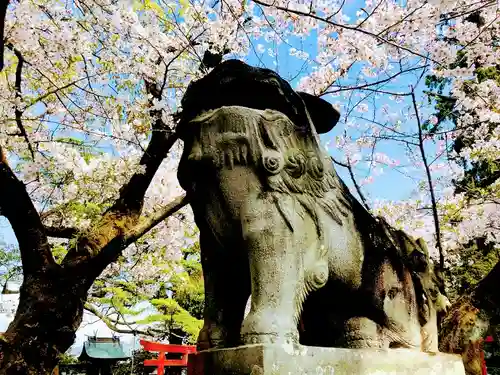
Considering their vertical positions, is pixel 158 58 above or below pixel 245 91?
above

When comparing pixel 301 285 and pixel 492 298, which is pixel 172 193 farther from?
pixel 301 285

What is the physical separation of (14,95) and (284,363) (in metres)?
5.93

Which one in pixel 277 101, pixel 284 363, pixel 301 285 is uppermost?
pixel 277 101

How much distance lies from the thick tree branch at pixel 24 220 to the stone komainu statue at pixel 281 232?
12.8 ft

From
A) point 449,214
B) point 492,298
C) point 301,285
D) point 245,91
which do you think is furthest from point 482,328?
point 449,214

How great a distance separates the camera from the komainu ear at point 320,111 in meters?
2.72

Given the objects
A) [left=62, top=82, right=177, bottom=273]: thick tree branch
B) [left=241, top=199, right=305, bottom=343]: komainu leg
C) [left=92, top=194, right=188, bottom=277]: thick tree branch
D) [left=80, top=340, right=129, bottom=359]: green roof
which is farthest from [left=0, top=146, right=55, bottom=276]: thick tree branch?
[left=80, top=340, right=129, bottom=359]: green roof

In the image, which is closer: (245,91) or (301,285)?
A: (301,285)

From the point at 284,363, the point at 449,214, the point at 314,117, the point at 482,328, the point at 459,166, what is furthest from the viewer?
the point at 459,166

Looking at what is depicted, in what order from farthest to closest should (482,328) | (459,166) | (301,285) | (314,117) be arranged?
(459,166), (482,328), (314,117), (301,285)

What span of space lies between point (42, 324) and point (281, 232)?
14.2 ft

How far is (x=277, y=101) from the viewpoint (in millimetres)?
2430

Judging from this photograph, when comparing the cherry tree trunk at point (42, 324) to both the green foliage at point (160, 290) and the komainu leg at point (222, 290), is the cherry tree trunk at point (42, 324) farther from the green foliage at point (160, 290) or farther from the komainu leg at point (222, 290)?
the green foliage at point (160, 290)

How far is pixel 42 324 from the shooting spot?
545 centimetres
